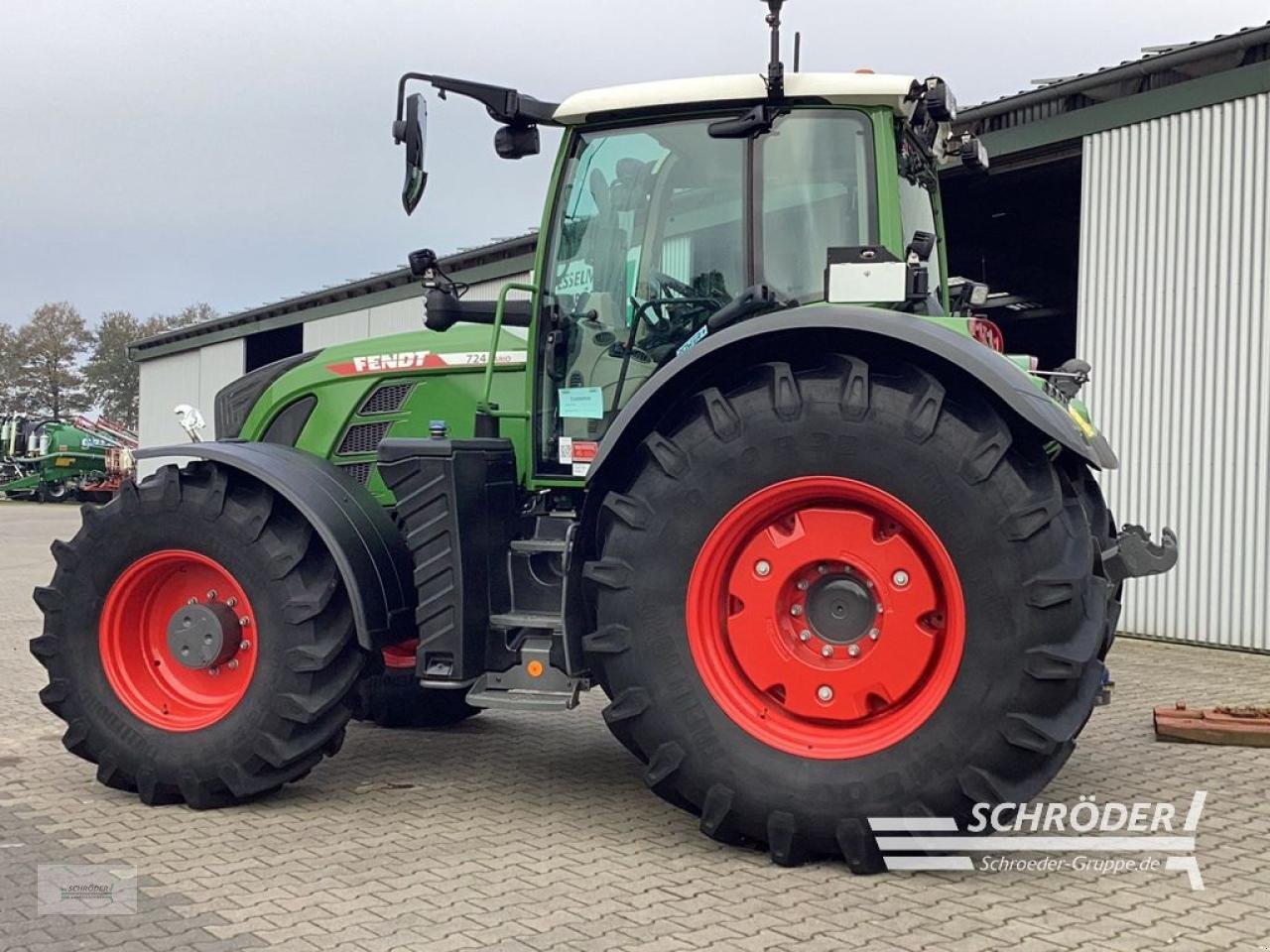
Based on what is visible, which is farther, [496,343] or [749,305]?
[496,343]

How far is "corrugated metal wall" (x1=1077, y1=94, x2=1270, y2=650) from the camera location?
9.44m

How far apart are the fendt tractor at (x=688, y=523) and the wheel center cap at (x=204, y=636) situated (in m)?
0.01

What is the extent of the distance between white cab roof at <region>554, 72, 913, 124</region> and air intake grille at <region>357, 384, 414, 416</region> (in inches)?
56.4

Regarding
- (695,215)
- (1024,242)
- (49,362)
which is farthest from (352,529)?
(49,362)

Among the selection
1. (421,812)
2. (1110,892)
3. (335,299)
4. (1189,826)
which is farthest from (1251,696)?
(335,299)

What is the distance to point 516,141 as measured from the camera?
5.07 m

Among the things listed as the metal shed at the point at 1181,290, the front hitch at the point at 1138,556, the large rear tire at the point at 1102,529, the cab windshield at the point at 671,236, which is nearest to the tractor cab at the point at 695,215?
the cab windshield at the point at 671,236

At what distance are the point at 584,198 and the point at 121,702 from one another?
265cm

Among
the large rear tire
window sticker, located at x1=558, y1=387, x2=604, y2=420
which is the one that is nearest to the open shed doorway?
the large rear tire

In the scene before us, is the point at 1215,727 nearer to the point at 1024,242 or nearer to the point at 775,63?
the point at 775,63

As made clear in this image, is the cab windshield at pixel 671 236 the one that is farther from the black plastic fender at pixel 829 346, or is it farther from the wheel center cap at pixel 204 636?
the wheel center cap at pixel 204 636

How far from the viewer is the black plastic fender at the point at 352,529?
189 inches

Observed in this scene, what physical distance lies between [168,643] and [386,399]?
4.60ft

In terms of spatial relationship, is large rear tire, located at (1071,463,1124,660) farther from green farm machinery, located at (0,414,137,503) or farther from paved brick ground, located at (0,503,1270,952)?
green farm machinery, located at (0,414,137,503)
